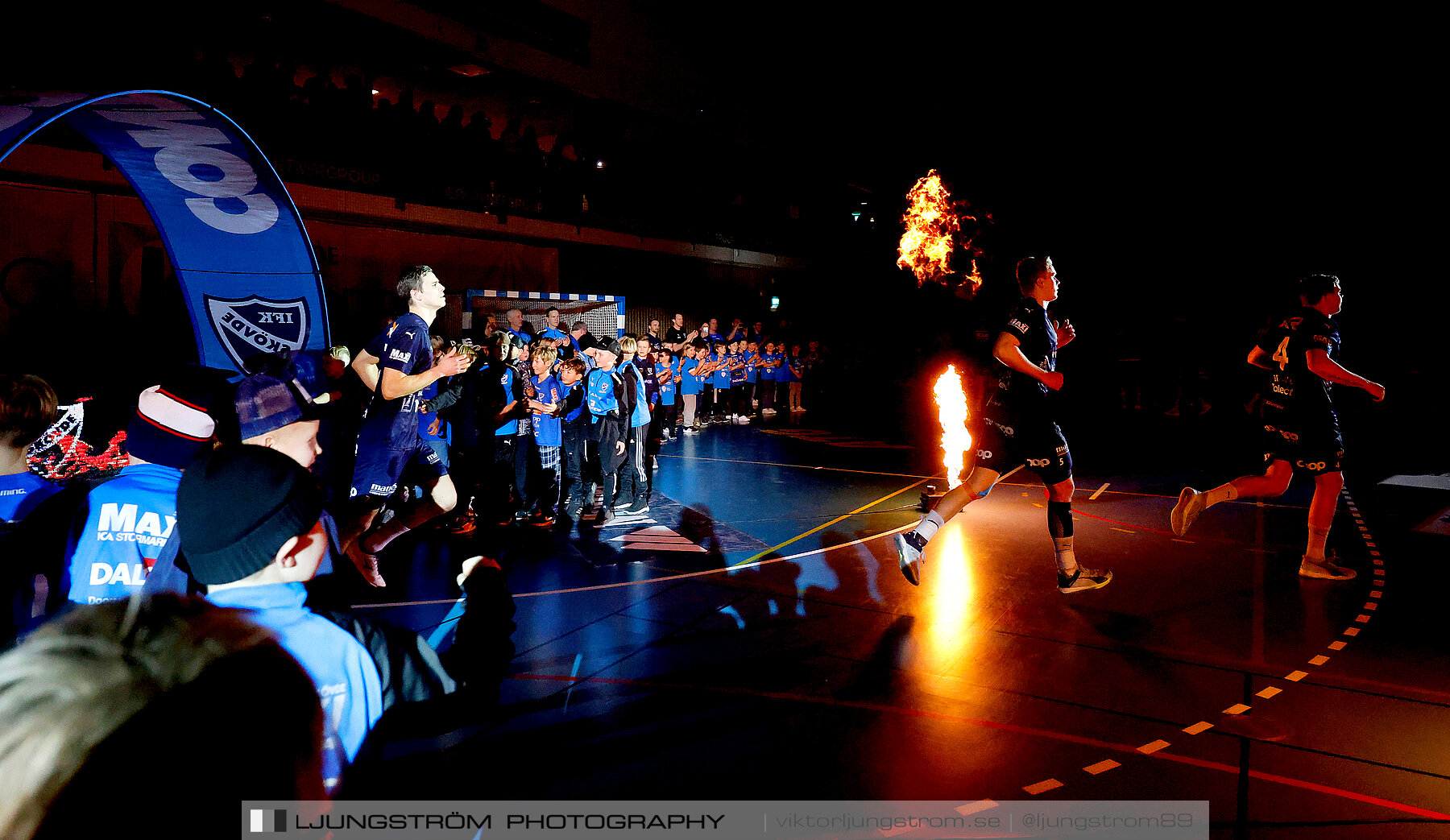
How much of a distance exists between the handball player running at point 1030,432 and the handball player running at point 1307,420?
1347 millimetres

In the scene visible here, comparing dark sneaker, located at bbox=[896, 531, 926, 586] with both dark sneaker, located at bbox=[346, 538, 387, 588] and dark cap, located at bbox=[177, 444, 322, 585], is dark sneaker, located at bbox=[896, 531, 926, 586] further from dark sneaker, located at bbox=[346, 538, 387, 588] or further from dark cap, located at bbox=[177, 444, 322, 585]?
dark cap, located at bbox=[177, 444, 322, 585]

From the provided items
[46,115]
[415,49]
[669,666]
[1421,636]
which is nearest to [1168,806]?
[669,666]

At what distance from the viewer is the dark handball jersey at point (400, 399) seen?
5.23 m

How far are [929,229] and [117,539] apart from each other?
1057 inches

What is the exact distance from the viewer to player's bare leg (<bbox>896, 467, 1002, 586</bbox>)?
223 inches

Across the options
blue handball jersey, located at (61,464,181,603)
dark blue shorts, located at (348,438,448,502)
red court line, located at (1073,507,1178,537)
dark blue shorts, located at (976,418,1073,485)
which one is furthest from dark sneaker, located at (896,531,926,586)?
blue handball jersey, located at (61,464,181,603)

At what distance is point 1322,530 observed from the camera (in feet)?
20.4

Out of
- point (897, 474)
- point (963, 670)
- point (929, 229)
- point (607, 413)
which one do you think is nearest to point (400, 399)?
point (607, 413)

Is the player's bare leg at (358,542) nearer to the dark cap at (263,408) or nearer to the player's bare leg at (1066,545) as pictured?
the dark cap at (263,408)

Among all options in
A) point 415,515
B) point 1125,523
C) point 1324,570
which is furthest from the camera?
point 1125,523

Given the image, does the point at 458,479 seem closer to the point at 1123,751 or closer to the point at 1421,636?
the point at 1123,751

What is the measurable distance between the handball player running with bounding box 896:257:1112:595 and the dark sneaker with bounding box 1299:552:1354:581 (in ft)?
6.16

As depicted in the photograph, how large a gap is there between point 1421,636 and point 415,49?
20.2 meters

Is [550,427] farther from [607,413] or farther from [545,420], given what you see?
[607,413]
